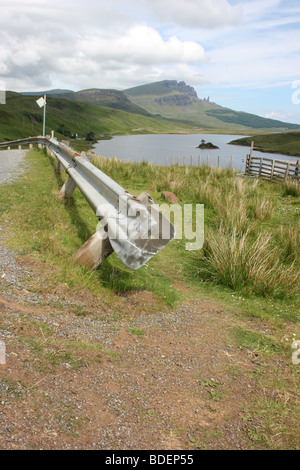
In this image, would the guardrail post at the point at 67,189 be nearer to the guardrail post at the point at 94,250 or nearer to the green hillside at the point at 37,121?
the guardrail post at the point at 94,250

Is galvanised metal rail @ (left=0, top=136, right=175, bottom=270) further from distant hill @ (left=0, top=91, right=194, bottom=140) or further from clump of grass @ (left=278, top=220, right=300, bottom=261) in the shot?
distant hill @ (left=0, top=91, right=194, bottom=140)

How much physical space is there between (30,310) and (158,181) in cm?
1069

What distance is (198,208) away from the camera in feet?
34.6

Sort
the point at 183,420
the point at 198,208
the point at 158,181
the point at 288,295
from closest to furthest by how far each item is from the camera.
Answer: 1. the point at 183,420
2. the point at 288,295
3. the point at 198,208
4. the point at 158,181

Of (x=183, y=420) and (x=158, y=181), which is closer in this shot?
(x=183, y=420)

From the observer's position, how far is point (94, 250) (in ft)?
13.5

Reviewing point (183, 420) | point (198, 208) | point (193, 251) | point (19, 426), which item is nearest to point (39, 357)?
point (19, 426)

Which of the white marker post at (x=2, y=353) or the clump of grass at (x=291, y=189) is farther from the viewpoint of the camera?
the clump of grass at (x=291, y=189)

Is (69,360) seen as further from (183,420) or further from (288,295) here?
(288,295)

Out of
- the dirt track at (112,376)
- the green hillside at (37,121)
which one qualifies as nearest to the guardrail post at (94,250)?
the dirt track at (112,376)

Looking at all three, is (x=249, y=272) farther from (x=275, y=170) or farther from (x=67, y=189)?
(x=275, y=170)

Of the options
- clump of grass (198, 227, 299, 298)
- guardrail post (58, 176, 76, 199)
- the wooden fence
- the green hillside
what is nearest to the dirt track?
clump of grass (198, 227, 299, 298)

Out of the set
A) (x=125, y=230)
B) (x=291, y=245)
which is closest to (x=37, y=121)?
(x=291, y=245)

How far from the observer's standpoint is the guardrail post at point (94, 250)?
407 centimetres
